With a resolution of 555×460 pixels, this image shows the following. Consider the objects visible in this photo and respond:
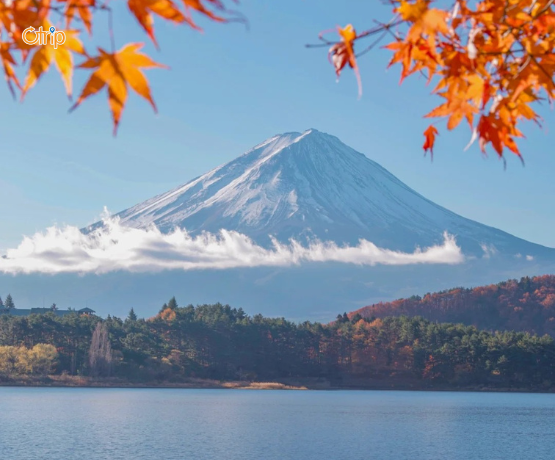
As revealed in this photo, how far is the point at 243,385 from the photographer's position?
298 ft

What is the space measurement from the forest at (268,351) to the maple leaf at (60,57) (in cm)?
7696

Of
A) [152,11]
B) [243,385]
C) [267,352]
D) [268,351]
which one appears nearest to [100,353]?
[243,385]

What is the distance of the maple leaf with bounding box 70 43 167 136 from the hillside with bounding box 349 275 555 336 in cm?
13128

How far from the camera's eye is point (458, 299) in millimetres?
150125

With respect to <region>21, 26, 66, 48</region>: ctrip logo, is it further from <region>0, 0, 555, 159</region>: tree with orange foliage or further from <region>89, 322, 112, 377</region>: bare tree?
<region>89, 322, 112, 377</region>: bare tree

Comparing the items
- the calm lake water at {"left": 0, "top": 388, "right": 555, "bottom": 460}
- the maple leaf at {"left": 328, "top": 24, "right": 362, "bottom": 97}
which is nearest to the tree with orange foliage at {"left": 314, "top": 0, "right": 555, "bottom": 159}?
the maple leaf at {"left": 328, "top": 24, "right": 362, "bottom": 97}

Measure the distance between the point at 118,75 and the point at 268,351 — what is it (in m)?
89.7

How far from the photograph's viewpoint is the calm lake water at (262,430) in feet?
111

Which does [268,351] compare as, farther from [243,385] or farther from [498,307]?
[498,307]

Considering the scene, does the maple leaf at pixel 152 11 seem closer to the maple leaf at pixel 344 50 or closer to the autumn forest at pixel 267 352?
the maple leaf at pixel 344 50

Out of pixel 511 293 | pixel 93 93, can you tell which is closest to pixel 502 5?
pixel 93 93

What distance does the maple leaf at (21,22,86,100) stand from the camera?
2.11 metres

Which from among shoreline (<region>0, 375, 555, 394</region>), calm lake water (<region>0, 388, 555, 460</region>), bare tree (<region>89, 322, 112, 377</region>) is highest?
bare tree (<region>89, 322, 112, 377</region>)

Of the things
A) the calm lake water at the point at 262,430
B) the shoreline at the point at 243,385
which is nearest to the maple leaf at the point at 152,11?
the calm lake water at the point at 262,430
